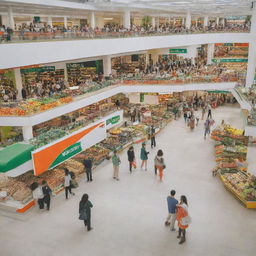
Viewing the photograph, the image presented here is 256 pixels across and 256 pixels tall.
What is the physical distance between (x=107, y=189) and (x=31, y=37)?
8.68 meters

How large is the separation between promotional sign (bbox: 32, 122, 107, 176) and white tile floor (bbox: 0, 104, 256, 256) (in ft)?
4.88

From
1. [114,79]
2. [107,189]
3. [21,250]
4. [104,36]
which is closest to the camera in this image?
[21,250]

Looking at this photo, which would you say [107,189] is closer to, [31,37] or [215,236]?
[215,236]

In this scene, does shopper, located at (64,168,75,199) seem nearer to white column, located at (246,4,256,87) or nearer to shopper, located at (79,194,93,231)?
shopper, located at (79,194,93,231)

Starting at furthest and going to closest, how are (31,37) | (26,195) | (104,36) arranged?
(104,36), (31,37), (26,195)

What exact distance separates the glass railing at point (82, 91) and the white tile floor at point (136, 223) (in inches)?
170

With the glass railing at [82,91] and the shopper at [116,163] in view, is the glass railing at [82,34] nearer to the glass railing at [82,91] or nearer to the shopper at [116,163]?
the glass railing at [82,91]

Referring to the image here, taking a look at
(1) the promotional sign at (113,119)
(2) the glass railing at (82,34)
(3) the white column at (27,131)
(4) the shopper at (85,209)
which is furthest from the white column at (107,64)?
(4) the shopper at (85,209)

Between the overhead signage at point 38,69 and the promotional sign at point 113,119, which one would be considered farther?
the overhead signage at point 38,69

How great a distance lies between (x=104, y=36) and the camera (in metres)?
20.5

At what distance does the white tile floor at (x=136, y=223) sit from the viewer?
8414mm

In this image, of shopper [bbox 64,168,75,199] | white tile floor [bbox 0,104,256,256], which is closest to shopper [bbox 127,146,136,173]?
white tile floor [bbox 0,104,256,256]

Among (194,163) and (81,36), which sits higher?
(81,36)

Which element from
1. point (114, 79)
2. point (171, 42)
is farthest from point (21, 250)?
point (171, 42)
